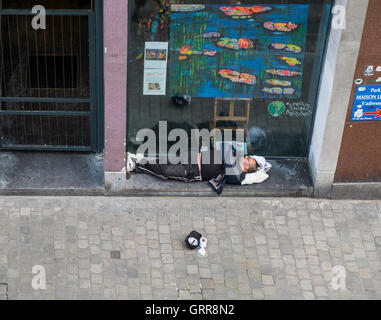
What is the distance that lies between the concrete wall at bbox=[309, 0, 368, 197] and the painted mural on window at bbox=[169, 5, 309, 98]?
544mm

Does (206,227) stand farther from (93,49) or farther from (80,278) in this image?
(93,49)

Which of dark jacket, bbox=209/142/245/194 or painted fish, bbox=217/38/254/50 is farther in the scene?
dark jacket, bbox=209/142/245/194

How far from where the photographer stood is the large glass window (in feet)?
32.8

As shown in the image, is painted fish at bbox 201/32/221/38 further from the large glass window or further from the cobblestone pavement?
the cobblestone pavement

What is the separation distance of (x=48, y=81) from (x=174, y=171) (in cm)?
239

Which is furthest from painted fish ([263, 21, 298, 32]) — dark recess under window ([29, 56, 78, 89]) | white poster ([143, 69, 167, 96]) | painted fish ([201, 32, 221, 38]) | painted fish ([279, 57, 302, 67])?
dark recess under window ([29, 56, 78, 89])

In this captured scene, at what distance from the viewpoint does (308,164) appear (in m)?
11.2

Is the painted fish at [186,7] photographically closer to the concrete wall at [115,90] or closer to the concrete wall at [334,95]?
the concrete wall at [115,90]

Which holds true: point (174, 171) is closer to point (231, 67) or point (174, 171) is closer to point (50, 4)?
point (231, 67)

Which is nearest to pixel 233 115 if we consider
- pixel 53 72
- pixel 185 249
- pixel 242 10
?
pixel 242 10

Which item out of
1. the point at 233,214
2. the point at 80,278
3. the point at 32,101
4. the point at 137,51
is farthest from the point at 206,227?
the point at 32,101

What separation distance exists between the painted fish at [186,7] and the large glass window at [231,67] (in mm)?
14

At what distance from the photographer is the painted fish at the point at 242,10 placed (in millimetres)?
9953

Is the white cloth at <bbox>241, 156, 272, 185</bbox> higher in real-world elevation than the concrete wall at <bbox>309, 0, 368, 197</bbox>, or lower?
lower
